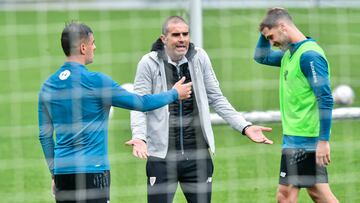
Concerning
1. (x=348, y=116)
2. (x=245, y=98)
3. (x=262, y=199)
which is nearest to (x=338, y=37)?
(x=245, y=98)

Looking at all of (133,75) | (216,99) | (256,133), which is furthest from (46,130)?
(133,75)

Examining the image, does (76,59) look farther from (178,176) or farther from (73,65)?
(178,176)

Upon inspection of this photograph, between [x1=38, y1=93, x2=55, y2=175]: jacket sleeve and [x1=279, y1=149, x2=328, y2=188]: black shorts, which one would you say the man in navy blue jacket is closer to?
[x1=38, y1=93, x2=55, y2=175]: jacket sleeve

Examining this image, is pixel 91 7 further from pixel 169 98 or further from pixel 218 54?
pixel 169 98

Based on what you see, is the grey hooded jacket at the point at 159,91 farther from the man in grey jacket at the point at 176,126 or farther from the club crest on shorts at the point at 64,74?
the club crest on shorts at the point at 64,74

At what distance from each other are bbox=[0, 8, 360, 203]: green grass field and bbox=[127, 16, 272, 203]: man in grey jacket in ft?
5.56

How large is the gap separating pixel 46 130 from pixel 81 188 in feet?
1.39

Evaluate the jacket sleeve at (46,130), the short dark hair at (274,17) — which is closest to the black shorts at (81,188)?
the jacket sleeve at (46,130)

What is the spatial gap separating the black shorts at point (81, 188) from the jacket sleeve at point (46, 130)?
0.22 meters

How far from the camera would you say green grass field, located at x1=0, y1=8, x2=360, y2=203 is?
8.09 metres

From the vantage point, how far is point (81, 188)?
17.1ft

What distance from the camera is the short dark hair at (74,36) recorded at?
518cm

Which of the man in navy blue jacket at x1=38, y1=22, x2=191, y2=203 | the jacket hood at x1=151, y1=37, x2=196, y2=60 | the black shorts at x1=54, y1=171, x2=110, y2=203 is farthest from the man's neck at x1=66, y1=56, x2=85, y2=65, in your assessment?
the jacket hood at x1=151, y1=37, x2=196, y2=60

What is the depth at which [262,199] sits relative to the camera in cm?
751
